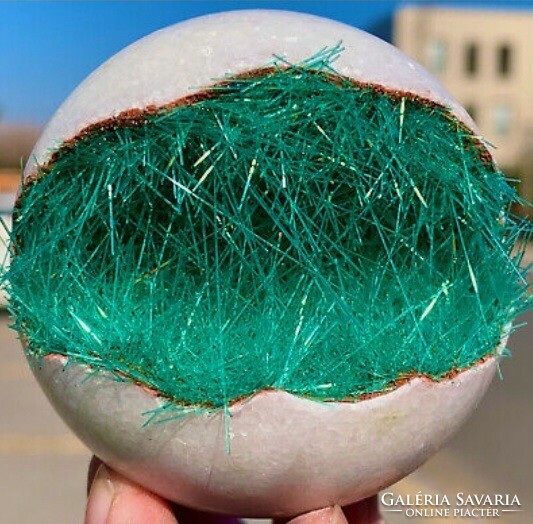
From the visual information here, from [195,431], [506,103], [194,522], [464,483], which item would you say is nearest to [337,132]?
[195,431]

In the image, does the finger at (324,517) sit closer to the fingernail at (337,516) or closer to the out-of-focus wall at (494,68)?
the fingernail at (337,516)

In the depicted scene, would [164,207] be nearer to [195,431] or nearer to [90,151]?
[90,151]

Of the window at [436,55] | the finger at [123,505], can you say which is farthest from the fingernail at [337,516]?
the window at [436,55]

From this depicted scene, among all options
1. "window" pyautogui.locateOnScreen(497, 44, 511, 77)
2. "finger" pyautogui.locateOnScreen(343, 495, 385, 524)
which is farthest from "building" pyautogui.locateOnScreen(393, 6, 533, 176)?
"finger" pyautogui.locateOnScreen(343, 495, 385, 524)

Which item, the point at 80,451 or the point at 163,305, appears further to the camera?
the point at 80,451

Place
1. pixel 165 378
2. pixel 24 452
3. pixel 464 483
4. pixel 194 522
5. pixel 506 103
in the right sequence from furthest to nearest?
pixel 506 103
pixel 24 452
pixel 464 483
pixel 194 522
pixel 165 378

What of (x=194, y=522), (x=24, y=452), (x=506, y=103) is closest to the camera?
(x=194, y=522)
